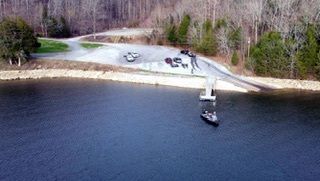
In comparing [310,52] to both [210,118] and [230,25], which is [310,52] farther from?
[210,118]

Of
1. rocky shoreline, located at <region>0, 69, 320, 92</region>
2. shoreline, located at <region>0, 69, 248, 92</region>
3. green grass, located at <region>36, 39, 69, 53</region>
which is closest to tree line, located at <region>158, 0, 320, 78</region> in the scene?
rocky shoreline, located at <region>0, 69, 320, 92</region>

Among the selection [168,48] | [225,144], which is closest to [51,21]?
[168,48]

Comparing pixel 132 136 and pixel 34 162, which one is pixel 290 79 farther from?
pixel 34 162

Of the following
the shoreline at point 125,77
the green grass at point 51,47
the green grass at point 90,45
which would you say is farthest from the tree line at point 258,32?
the green grass at point 51,47

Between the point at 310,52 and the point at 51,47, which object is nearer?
the point at 310,52

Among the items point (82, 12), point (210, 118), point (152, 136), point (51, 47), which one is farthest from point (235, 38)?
point (82, 12)

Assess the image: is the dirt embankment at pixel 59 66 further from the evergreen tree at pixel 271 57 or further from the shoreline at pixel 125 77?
the evergreen tree at pixel 271 57
